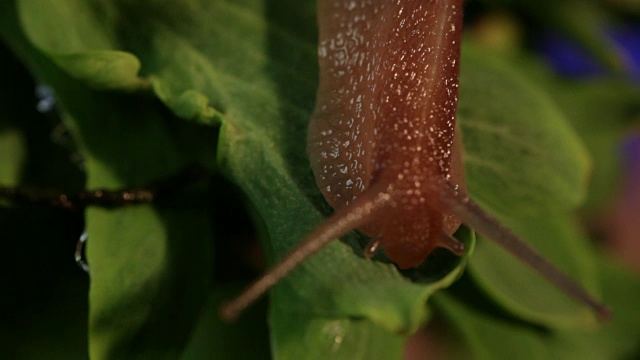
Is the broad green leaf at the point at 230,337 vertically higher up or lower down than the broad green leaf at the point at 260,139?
lower down

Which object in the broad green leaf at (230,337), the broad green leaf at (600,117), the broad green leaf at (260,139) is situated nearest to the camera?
the broad green leaf at (260,139)

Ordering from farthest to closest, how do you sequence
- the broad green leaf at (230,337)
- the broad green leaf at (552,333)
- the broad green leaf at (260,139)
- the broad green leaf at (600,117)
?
the broad green leaf at (600,117) < the broad green leaf at (552,333) < the broad green leaf at (230,337) < the broad green leaf at (260,139)

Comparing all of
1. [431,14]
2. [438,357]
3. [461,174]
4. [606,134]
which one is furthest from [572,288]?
[606,134]

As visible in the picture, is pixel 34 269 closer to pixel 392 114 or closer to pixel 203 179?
pixel 203 179

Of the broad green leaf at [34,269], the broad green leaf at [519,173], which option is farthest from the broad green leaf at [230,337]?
the broad green leaf at [519,173]

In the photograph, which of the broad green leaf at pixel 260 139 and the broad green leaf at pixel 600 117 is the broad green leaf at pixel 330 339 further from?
the broad green leaf at pixel 600 117

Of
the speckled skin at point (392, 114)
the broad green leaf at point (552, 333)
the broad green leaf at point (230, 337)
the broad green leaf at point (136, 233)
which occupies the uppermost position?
the speckled skin at point (392, 114)

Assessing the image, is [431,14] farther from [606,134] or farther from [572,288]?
[606,134]
